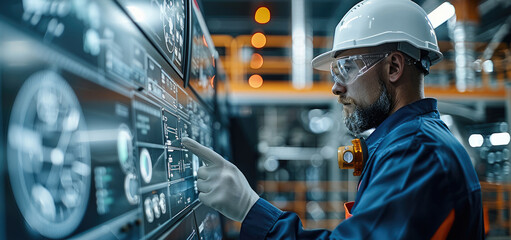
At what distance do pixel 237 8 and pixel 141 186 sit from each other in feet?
37.8

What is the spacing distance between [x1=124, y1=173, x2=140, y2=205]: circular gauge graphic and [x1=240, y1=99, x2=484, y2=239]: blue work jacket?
0.55 m

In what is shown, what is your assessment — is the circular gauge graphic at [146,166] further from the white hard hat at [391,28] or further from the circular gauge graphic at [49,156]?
the white hard hat at [391,28]

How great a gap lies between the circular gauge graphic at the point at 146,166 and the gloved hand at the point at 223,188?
35 cm

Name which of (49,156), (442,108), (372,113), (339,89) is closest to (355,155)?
(372,113)

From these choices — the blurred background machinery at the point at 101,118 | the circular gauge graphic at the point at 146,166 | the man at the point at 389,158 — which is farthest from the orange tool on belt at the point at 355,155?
the circular gauge graphic at the point at 146,166

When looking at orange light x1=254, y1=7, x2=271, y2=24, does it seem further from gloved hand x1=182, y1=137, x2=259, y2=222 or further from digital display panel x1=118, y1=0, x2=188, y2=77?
gloved hand x1=182, y1=137, x2=259, y2=222

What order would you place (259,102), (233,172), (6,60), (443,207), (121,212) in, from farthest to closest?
(259,102)
(233,172)
(443,207)
(121,212)
(6,60)

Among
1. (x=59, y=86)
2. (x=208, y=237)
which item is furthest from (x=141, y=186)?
(x=208, y=237)

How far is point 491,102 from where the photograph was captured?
5.68 metres

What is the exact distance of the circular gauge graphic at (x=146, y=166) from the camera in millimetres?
805

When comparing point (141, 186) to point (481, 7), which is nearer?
point (141, 186)

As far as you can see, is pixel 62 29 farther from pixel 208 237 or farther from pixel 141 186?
pixel 208 237

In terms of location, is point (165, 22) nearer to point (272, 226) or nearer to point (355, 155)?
point (272, 226)

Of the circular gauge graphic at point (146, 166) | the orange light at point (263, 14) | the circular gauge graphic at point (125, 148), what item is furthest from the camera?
the orange light at point (263, 14)
